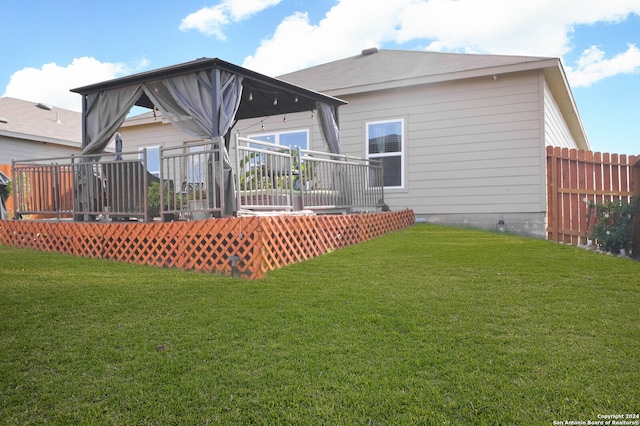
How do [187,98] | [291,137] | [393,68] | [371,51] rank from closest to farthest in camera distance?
[187,98]
[393,68]
[291,137]
[371,51]

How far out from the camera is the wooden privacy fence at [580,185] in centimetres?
884

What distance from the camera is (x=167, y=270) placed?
5.98 m

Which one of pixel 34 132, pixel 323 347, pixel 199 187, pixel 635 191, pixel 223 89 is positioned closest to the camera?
pixel 323 347

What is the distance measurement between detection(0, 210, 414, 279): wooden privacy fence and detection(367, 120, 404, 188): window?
117 inches

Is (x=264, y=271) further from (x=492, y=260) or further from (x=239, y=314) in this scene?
(x=492, y=260)

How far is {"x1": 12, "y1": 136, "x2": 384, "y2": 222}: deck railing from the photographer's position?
6336 mm

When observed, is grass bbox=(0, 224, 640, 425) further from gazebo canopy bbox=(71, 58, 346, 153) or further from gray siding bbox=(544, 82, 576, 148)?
gray siding bbox=(544, 82, 576, 148)

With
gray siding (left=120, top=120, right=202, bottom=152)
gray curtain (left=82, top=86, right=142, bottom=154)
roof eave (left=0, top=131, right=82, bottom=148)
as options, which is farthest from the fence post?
roof eave (left=0, top=131, right=82, bottom=148)

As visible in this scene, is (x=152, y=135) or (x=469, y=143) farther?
(x=152, y=135)

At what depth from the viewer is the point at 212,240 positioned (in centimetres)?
584

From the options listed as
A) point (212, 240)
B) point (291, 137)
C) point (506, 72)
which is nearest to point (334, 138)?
point (291, 137)

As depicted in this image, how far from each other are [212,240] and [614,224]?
7.03m

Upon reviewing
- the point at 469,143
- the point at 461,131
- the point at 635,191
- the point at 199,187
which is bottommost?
the point at 635,191

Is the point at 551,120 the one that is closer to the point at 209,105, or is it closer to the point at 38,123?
the point at 209,105
